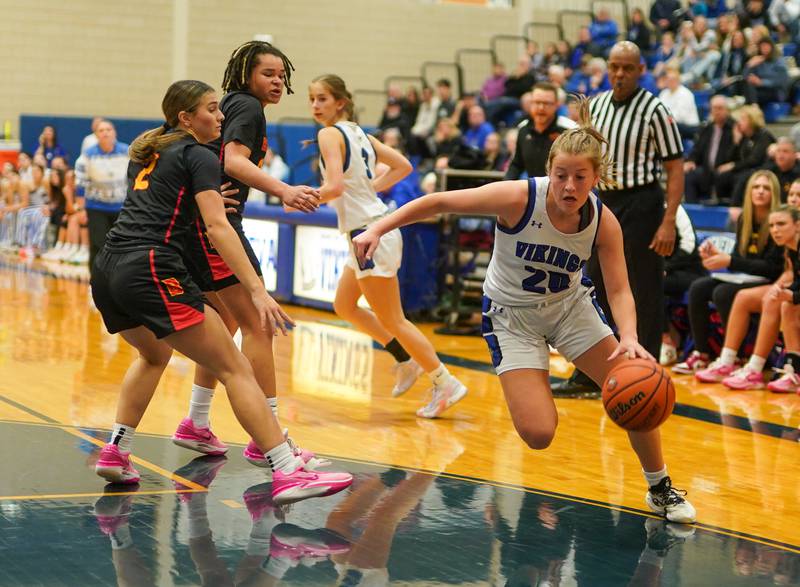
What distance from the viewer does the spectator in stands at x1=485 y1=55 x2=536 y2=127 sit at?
17.2 metres

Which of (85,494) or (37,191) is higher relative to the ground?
(37,191)

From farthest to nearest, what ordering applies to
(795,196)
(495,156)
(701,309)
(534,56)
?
(534,56), (495,156), (701,309), (795,196)

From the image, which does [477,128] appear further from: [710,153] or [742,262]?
[742,262]

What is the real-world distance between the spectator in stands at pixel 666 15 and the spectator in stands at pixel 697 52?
1437 mm

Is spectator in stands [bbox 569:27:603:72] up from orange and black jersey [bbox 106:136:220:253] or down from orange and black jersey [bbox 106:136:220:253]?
up

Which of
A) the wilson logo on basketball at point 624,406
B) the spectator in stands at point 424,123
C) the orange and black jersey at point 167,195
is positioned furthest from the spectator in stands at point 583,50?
the wilson logo on basketball at point 624,406

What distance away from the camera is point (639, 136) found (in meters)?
7.02

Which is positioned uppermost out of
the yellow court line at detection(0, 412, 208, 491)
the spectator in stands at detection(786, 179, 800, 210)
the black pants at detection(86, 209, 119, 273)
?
the spectator in stands at detection(786, 179, 800, 210)

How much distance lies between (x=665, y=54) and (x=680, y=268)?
868 centimetres

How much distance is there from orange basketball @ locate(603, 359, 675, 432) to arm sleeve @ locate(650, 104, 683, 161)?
3072mm

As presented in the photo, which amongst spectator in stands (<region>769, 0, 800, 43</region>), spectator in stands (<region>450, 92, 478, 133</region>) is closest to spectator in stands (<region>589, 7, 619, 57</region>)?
spectator in stands (<region>450, 92, 478, 133</region>)

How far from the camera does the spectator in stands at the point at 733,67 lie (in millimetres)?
13641

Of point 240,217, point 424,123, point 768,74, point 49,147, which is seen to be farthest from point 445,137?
point 240,217

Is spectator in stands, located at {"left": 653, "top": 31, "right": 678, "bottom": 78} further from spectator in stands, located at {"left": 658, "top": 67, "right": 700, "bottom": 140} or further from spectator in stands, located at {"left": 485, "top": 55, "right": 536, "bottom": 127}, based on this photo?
spectator in stands, located at {"left": 658, "top": 67, "right": 700, "bottom": 140}
